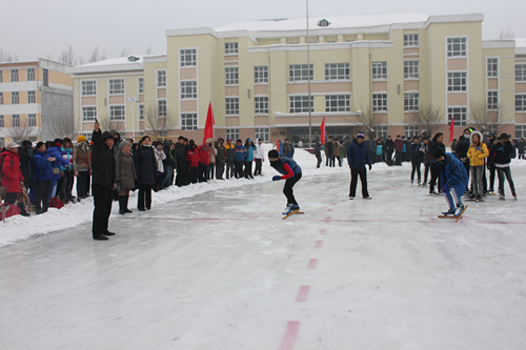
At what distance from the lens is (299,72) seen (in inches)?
2069

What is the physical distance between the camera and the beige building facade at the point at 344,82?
164ft

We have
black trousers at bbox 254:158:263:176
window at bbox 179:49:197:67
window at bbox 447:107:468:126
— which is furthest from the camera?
window at bbox 179:49:197:67

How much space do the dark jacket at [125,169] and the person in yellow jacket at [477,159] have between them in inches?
334

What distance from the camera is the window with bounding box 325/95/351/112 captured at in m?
52.1

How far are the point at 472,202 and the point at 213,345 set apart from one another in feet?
33.1

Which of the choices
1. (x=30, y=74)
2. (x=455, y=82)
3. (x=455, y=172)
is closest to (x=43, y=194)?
(x=455, y=172)

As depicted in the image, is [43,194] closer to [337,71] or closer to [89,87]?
[337,71]

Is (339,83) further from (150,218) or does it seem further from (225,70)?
(150,218)

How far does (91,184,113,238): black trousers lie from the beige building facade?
4267cm

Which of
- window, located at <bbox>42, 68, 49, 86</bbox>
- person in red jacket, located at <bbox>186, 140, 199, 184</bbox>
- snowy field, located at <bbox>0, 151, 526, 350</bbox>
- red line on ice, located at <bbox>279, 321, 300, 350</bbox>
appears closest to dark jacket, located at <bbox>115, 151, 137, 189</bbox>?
snowy field, located at <bbox>0, 151, 526, 350</bbox>

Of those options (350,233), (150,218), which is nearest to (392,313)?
(350,233)

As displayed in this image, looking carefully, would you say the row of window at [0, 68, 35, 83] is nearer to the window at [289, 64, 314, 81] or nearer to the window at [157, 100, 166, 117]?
the window at [157, 100, 166, 117]

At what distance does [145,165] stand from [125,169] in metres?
0.68

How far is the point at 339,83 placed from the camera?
5222cm
